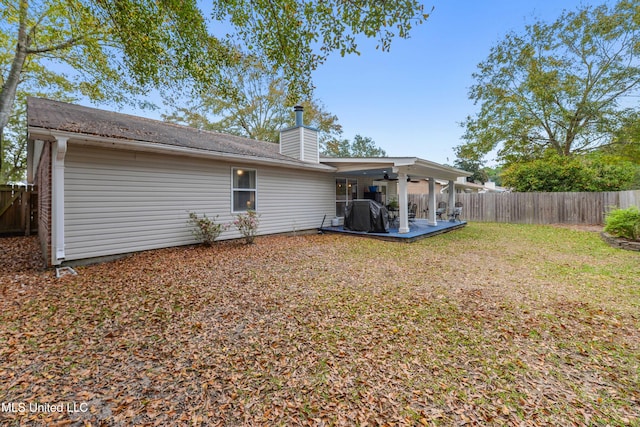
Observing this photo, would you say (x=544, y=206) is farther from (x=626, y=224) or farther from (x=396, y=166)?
(x=396, y=166)

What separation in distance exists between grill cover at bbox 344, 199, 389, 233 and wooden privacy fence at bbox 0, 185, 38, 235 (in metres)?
11.0

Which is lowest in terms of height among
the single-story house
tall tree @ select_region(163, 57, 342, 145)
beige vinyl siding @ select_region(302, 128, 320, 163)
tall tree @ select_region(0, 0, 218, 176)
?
the single-story house

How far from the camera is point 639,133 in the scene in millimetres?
A: 15000

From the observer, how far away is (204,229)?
703 cm

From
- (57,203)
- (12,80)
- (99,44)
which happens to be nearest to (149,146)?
(57,203)

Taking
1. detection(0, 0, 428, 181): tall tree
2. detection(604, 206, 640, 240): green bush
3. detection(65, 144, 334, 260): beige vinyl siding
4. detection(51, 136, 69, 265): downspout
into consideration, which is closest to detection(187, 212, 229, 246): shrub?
detection(65, 144, 334, 260): beige vinyl siding

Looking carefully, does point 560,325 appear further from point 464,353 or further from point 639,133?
point 639,133

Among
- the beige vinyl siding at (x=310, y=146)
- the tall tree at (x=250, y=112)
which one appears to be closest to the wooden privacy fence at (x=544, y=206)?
the beige vinyl siding at (x=310, y=146)

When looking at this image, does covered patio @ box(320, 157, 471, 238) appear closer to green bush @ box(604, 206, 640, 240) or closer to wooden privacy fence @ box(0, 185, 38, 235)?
green bush @ box(604, 206, 640, 240)

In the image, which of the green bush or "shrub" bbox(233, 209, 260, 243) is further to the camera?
"shrub" bbox(233, 209, 260, 243)

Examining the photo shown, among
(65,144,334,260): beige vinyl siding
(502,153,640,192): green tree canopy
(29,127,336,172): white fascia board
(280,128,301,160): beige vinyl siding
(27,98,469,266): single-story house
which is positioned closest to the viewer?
(29,127,336,172): white fascia board

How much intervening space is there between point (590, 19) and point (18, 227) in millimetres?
29080

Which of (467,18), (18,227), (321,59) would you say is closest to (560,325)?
(321,59)

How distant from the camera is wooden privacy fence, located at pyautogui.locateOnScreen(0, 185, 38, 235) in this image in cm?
898
